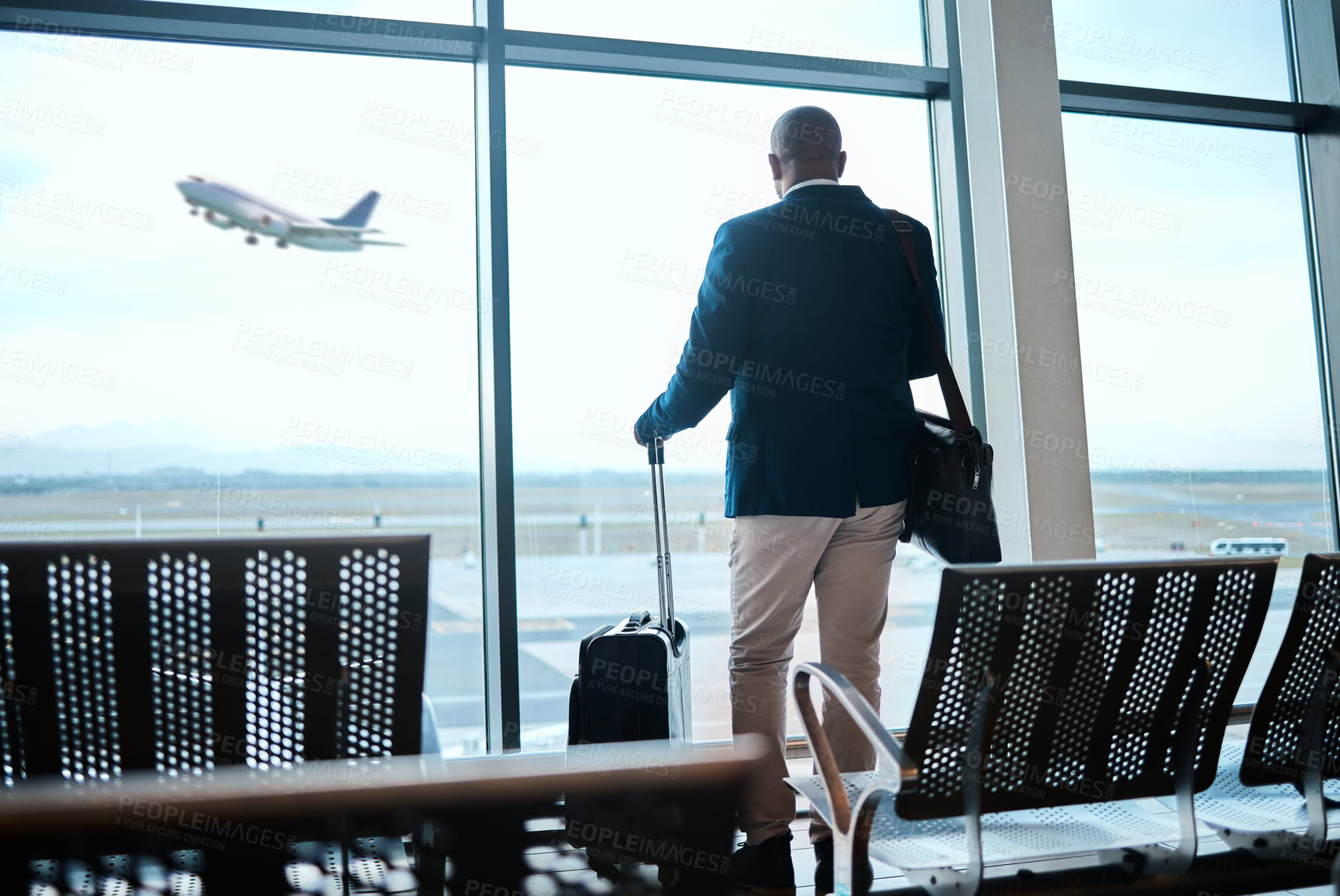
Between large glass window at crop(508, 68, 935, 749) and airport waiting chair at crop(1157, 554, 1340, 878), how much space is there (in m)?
1.85

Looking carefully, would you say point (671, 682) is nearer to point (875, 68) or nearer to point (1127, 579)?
point (1127, 579)

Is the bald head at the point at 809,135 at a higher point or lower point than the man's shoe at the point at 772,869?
higher

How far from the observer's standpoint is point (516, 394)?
117 inches

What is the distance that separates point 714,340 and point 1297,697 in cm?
124

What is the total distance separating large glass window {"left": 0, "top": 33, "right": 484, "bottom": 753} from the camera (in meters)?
2.69

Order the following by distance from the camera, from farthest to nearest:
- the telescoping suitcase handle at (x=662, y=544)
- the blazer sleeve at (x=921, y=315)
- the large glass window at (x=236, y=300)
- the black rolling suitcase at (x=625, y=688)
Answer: the large glass window at (x=236, y=300) < the telescoping suitcase handle at (x=662, y=544) < the blazer sleeve at (x=921, y=315) < the black rolling suitcase at (x=625, y=688)

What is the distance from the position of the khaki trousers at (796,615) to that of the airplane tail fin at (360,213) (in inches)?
62.5

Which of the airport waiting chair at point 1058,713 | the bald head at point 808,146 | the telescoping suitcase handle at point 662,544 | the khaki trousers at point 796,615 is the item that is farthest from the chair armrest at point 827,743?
the bald head at point 808,146

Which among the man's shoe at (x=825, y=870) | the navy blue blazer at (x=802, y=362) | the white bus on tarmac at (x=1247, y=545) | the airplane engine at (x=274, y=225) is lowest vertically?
the man's shoe at (x=825, y=870)

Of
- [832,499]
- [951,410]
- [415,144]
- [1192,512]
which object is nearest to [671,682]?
[832,499]

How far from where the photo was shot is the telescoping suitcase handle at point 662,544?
8.00 ft

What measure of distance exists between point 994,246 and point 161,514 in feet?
9.13

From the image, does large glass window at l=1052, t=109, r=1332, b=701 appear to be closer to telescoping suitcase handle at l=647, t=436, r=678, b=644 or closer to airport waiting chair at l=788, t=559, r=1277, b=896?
telescoping suitcase handle at l=647, t=436, r=678, b=644

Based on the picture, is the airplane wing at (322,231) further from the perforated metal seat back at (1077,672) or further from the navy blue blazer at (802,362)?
the perforated metal seat back at (1077,672)
